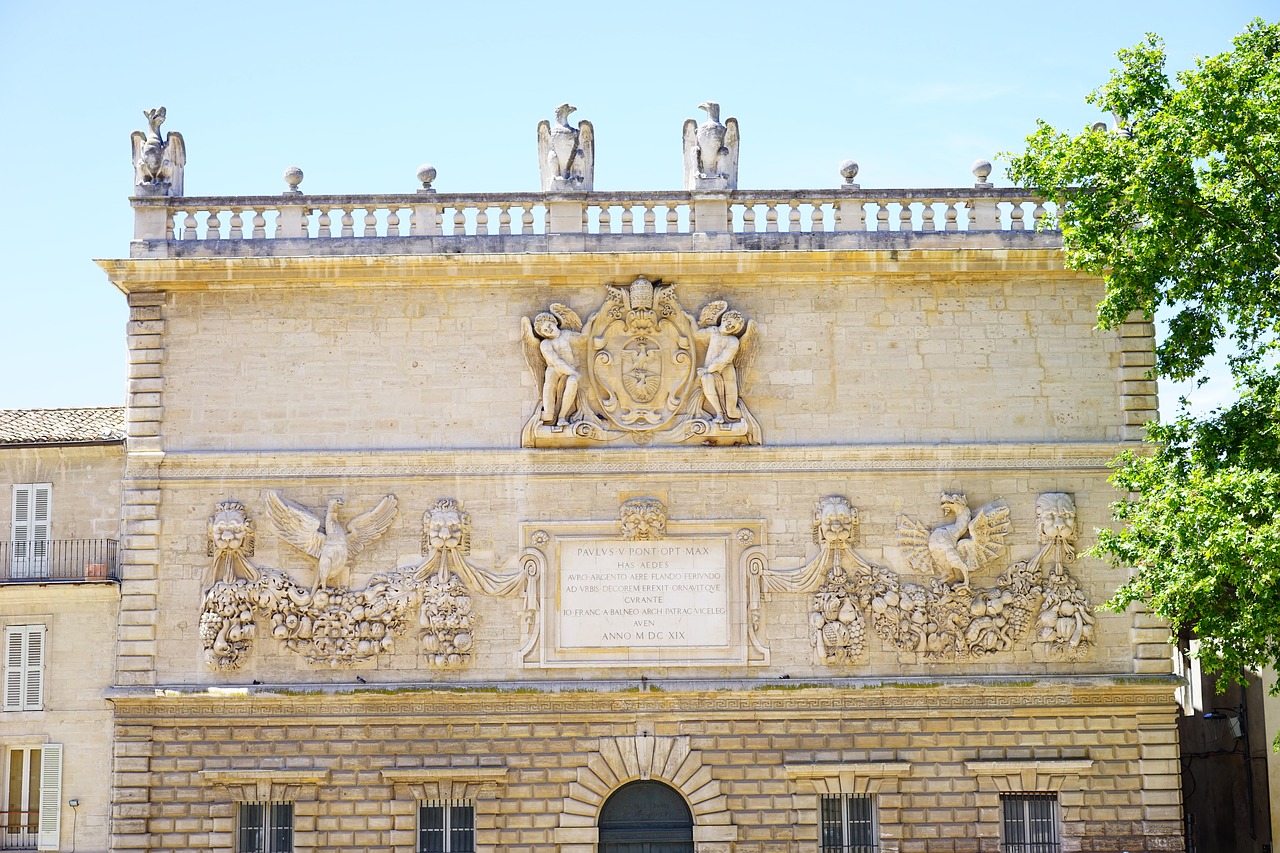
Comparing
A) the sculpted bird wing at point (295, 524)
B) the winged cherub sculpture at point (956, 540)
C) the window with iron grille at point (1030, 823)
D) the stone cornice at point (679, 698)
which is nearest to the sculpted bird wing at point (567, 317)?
→ the sculpted bird wing at point (295, 524)

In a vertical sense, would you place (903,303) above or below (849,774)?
above

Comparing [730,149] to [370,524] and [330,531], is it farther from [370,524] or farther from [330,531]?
[330,531]

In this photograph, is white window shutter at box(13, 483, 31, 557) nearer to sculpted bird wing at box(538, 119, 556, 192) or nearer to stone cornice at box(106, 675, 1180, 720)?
stone cornice at box(106, 675, 1180, 720)

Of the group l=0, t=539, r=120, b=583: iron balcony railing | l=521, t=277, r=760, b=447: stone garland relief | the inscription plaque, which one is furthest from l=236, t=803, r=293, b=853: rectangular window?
l=521, t=277, r=760, b=447: stone garland relief

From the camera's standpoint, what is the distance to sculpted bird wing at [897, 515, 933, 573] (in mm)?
21062

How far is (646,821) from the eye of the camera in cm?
2078

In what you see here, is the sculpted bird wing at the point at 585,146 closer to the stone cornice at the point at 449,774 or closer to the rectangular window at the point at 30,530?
the stone cornice at the point at 449,774

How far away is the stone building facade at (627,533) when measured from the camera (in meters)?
20.8

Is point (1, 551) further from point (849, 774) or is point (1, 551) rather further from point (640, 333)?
point (849, 774)

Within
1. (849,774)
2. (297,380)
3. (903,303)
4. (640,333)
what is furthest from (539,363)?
(849,774)

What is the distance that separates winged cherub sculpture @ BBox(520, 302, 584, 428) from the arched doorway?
4.81 m

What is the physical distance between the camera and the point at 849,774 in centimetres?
2073

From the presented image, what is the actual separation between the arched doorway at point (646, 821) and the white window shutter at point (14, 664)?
7.87 m

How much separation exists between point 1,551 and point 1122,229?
49.8ft
